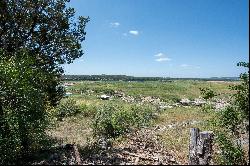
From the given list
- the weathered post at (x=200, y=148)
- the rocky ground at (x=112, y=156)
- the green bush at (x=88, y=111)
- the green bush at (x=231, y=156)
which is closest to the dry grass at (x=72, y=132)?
the green bush at (x=88, y=111)

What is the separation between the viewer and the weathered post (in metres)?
15.7

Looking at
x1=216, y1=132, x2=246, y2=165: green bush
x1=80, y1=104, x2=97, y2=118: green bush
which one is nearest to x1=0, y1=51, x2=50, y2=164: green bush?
x1=216, y1=132, x2=246, y2=165: green bush

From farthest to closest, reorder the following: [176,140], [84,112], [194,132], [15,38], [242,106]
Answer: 1. [84,112]
2. [176,140]
3. [15,38]
4. [194,132]
5. [242,106]

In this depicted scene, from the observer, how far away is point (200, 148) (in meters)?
15.8

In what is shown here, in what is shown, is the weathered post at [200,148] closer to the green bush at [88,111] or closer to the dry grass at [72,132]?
the dry grass at [72,132]

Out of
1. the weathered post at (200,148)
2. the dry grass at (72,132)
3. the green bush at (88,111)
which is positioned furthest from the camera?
the green bush at (88,111)

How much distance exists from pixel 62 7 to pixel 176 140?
11407mm

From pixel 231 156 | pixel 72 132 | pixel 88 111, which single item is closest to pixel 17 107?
pixel 231 156

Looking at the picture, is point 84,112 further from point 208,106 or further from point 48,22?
point 208,106

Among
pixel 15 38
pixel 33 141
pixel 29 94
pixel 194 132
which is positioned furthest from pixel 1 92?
pixel 194 132

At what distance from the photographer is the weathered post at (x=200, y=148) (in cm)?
1568

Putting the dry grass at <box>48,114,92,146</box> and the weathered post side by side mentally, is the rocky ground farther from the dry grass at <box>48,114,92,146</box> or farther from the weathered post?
the dry grass at <box>48,114,92,146</box>

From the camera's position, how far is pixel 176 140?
82.7 ft

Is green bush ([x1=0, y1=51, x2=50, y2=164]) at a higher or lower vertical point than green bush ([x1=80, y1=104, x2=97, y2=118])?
higher
